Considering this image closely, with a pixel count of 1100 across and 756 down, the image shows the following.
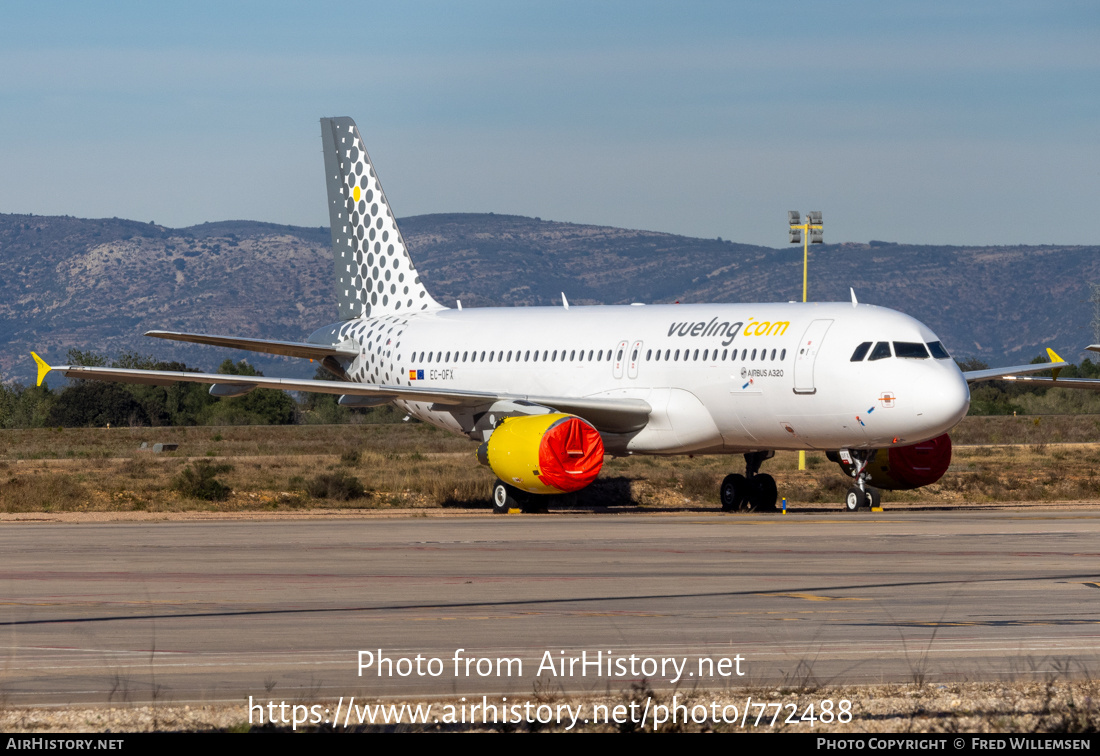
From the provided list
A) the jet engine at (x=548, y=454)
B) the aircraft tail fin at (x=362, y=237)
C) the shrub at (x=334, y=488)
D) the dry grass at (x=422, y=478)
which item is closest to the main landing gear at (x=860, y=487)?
the jet engine at (x=548, y=454)

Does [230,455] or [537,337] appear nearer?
[537,337]

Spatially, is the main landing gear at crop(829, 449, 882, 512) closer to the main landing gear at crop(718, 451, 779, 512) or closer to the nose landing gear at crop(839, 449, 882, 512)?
the nose landing gear at crop(839, 449, 882, 512)

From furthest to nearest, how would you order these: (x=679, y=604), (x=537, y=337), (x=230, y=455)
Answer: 1. (x=230, y=455)
2. (x=537, y=337)
3. (x=679, y=604)

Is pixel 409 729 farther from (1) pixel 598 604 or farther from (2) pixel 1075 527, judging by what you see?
(2) pixel 1075 527

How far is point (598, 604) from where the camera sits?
13.8m

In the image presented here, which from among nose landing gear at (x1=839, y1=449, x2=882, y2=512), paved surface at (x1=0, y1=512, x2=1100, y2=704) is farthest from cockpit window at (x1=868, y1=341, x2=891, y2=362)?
paved surface at (x1=0, y1=512, x2=1100, y2=704)

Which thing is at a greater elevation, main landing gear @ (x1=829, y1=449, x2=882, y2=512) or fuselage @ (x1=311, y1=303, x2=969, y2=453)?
fuselage @ (x1=311, y1=303, x2=969, y2=453)

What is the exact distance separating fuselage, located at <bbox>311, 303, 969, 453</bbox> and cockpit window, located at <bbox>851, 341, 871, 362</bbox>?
25 millimetres

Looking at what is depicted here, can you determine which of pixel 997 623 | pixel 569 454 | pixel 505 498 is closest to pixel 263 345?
pixel 505 498

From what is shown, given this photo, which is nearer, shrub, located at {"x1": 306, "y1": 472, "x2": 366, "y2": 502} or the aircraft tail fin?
shrub, located at {"x1": 306, "y1": 472, "x2": 366, "y2": 502}

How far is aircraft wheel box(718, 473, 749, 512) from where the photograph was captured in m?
32.3

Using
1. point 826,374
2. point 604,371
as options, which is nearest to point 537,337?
point 604,371

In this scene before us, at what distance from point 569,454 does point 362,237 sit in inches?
567
